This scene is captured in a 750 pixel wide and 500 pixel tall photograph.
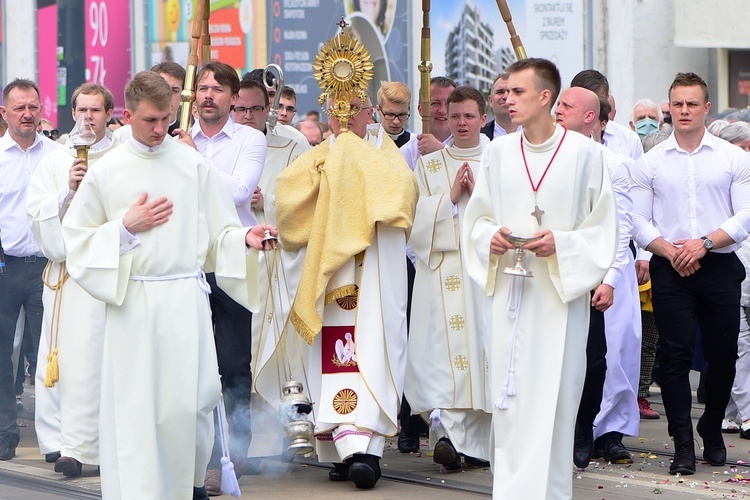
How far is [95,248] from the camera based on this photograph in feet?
19.9

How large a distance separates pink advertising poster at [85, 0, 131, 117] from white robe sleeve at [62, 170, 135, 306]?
1498 centimetres

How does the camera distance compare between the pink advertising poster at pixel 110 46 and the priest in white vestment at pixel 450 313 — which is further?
the pink advertising poster at pixel 110 46

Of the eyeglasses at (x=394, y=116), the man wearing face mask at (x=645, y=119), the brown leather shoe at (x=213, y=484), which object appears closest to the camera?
the brown leather shoe at (x=213, y=484)

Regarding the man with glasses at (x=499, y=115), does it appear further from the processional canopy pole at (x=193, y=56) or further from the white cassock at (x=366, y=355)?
the processional canopy pole at (x=193, y=56)

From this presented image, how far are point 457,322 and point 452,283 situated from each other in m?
0.22

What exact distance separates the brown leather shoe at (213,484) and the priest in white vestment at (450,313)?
1223 mm

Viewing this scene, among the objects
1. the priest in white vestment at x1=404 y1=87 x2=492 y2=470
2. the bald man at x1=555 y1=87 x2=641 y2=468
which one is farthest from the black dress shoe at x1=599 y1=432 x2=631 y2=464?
the priest in white vestment at x1=404 y1=87 x2=492 y2=470

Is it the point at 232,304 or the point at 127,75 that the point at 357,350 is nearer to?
the point at 232,304

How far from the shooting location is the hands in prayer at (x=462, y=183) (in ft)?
24.9

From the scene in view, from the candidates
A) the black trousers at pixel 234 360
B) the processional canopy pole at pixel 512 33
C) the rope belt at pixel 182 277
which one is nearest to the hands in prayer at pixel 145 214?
the rope belt at pixel 182 277

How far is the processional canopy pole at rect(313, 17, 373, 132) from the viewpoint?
7.53 meters

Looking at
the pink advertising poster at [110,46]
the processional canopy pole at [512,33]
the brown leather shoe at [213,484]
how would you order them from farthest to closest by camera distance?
the pink advertising poster at [110,46]
the processional canopy pole at [512,33]
the brown leather shoe at [213,484]

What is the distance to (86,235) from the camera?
6.12 m

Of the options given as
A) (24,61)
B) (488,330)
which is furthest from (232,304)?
(24,61)
